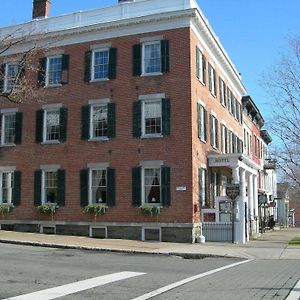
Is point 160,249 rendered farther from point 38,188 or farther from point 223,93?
point 223,93

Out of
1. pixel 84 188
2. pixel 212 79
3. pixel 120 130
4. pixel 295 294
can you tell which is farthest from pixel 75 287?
pixel 212 79

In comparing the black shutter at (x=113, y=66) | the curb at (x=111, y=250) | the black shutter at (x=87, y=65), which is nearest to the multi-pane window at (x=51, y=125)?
the black shutter at (x=87, y=65)

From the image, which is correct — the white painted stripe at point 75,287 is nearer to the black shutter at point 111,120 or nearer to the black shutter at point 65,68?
the black shutter at point 111,120

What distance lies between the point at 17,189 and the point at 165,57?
10401 millimetres

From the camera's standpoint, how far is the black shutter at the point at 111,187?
80.5 ft

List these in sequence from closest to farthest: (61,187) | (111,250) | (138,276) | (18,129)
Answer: (138,276) → (111,250) → (61,187) → (18,129)

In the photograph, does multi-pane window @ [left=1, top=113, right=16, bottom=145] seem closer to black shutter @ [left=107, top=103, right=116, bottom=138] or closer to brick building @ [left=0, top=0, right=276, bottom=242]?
brick building @ [left=0, top=0, right=276, bottom=242]

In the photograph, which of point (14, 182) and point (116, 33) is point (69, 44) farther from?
point (14, 182)

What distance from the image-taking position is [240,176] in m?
27.5

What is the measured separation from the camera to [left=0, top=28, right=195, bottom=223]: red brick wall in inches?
933

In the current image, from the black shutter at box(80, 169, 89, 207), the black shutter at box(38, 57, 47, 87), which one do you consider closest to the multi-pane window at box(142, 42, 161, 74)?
the black shutter at box(38, 57, 47, 87)

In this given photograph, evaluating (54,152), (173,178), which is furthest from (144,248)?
(54,152)

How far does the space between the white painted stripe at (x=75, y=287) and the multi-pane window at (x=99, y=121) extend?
1385cm

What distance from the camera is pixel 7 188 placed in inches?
1075
